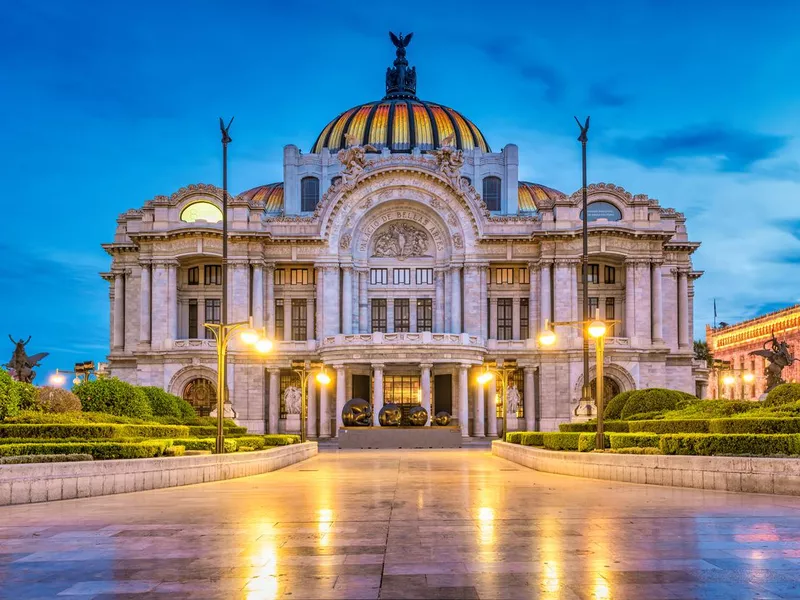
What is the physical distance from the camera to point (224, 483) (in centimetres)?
2842

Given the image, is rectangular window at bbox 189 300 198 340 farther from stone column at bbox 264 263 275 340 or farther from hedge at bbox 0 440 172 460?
hedge at bbox 0 440 172 460

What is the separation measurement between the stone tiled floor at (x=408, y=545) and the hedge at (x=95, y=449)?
263 centimetres

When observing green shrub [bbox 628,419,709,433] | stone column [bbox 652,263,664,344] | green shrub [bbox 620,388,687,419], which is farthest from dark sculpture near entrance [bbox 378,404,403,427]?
green shrub [bbox 628,419,709,433]

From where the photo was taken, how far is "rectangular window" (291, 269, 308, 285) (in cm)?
7694

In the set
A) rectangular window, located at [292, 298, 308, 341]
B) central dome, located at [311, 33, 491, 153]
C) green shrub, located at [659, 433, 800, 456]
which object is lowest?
green shrub, located at [659, 433, 800, 456]

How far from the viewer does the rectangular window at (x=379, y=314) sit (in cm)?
7706

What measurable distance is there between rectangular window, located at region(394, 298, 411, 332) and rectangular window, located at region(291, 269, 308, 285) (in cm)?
757

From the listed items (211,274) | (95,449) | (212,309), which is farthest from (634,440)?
(211,274)

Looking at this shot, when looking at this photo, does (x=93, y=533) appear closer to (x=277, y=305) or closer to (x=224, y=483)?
(x=224, y=483)

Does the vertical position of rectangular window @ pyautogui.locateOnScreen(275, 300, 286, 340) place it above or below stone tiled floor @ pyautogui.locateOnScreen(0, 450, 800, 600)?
above

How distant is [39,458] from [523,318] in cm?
5558

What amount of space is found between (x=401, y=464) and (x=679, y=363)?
4282cm

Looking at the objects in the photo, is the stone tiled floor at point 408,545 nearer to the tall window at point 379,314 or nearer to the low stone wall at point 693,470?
the low stone wall at point 693,470

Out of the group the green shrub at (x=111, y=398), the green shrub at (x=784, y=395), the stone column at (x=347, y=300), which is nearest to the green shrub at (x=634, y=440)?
the green shrub at (x=784, y=395)
